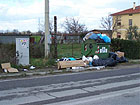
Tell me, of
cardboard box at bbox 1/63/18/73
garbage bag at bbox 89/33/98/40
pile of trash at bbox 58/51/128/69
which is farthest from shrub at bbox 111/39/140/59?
cardboard box at bbox 1/63/18/73

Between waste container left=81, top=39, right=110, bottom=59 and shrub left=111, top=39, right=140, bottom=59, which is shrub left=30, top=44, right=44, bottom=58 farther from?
shrub left=111, top=39, right=140, bottom=59

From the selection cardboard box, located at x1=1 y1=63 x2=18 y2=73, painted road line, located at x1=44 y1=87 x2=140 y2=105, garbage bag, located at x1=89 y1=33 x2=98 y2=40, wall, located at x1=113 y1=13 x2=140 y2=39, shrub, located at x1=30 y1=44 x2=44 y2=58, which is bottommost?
painted road line, located at x1=44 y1=87 x2=140 y2=105

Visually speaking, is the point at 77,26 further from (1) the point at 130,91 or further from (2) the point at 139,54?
(1) the point at 130,91

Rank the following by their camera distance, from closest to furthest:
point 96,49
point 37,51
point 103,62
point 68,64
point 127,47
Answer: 1. point 68,64
2. point 103,62
3. point 96,49
4. point 37,51
5. point 127,47

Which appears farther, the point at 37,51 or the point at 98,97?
the point at 37,51

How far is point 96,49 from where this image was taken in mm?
14828

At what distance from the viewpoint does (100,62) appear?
13.3 meters

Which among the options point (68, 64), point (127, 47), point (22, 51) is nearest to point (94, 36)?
point (127, 47)

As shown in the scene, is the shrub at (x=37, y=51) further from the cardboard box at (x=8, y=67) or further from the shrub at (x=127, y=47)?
the shrub at (x=127, y=47)

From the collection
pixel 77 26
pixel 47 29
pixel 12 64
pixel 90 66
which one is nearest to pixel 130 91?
pixel 90 66

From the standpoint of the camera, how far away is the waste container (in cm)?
1486

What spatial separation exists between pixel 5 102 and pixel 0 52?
7093 millimetres

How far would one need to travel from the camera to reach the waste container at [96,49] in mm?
14859

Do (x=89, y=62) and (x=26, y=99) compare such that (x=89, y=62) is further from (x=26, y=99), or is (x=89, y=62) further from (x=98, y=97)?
(x=26, y=99)
